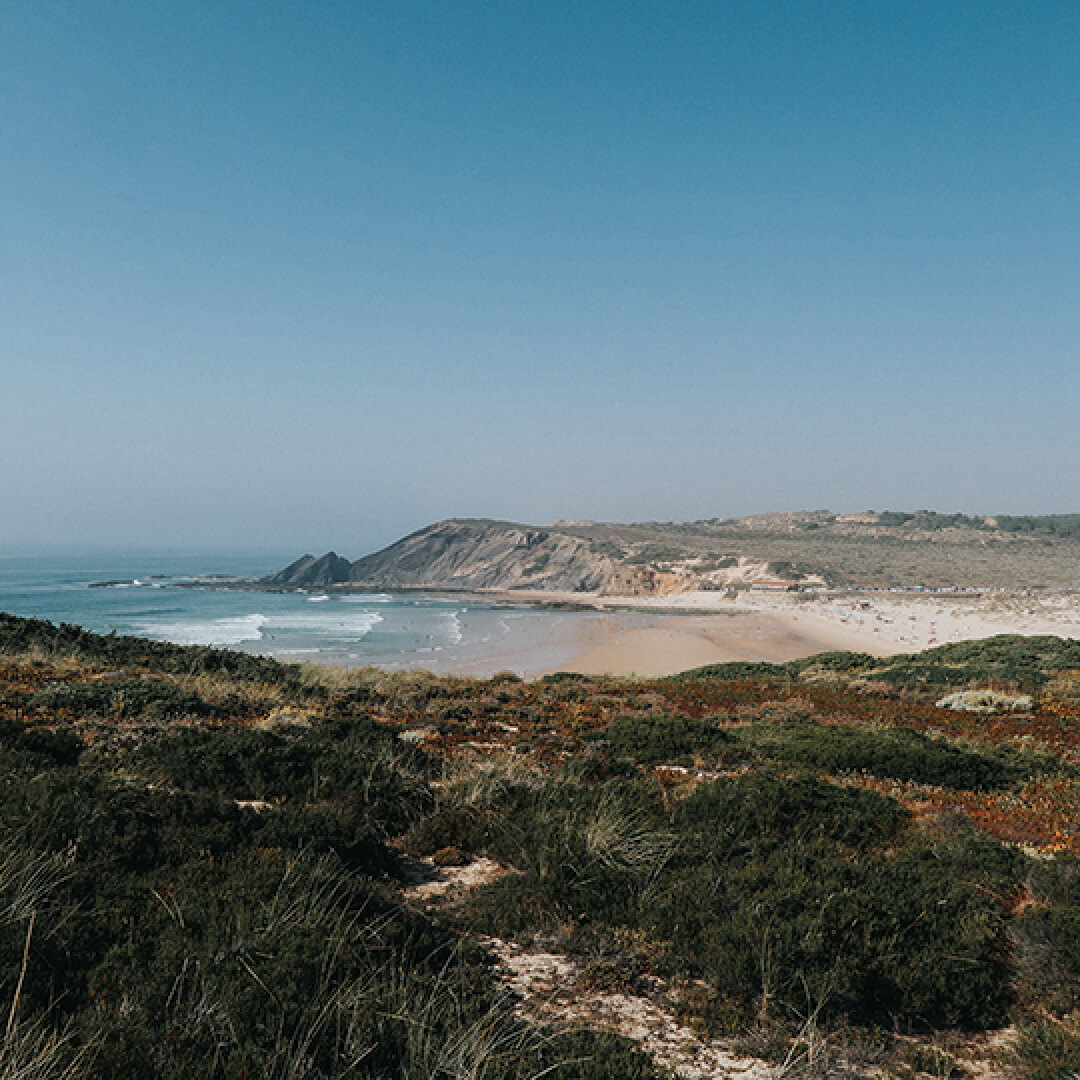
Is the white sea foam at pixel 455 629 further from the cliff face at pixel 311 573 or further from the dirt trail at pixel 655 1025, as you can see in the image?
the dirt trail at pixel 655 1025

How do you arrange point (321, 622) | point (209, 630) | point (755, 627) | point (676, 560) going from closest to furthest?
point (209, 630), point (321, 622), point (755, 627), point (676, 560)

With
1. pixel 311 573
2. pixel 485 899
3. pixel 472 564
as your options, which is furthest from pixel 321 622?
pixel 485 899

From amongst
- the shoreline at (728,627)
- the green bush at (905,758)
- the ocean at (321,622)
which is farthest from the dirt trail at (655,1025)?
the ocean at (321,622)

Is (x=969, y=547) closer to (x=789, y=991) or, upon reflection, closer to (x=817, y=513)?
(x=817, y=513)

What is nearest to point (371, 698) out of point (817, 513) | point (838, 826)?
point (838, 826)

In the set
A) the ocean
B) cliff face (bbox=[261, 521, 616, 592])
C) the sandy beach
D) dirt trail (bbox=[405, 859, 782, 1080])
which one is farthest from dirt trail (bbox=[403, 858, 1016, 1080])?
cliff face (bbox=[261, 521, 616, 592])

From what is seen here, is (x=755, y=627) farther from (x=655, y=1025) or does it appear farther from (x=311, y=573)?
(x=311, y=573)

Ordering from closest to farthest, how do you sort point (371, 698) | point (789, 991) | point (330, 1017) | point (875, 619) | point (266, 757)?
point (330, 1017)
point (789, 991)
point (266, 757)
point (371, 698)
point (875, 619)
